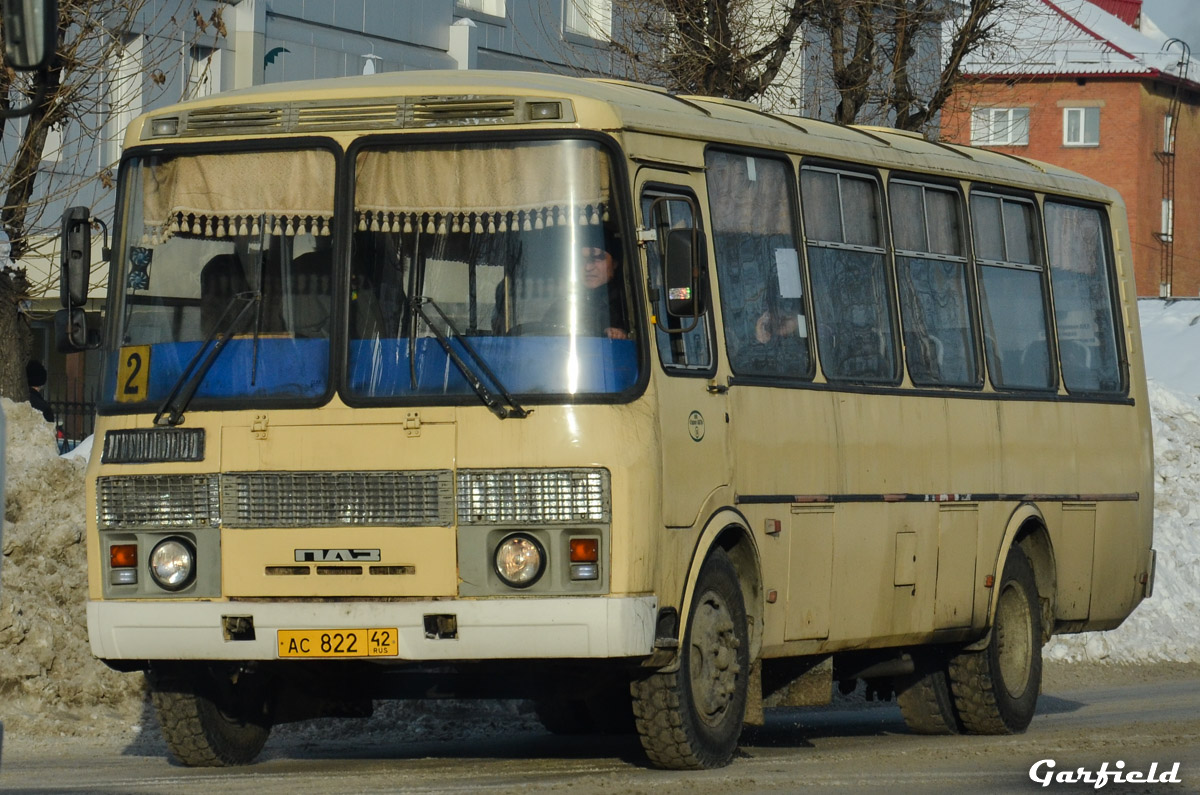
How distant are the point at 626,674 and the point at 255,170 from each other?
2.68m

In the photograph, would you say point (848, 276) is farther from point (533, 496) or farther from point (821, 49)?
point (821, 49)

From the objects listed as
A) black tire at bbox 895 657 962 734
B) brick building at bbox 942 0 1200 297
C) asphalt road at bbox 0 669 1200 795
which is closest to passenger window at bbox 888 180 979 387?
black tire at bbox 895 657 962 734

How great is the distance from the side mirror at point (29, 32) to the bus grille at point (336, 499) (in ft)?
10.1

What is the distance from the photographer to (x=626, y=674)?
9.17 m

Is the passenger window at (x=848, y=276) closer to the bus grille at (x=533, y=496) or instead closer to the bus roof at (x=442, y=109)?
the bus roof at (x=442, y=109)

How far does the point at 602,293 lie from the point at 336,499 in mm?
1381

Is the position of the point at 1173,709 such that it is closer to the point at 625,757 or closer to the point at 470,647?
the point at 625,757

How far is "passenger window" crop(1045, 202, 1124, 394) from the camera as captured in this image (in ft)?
44.0

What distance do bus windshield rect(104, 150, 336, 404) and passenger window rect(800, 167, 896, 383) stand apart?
8.90ft

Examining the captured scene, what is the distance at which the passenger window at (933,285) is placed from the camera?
11.6 metres

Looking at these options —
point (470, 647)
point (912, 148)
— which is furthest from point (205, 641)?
point (912, 148)

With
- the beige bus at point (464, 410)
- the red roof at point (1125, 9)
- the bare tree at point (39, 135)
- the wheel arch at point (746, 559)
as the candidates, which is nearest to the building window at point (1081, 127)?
the red roof at point (1125, 9)

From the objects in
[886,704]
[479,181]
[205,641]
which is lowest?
[886,704]

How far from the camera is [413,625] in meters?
8.73
